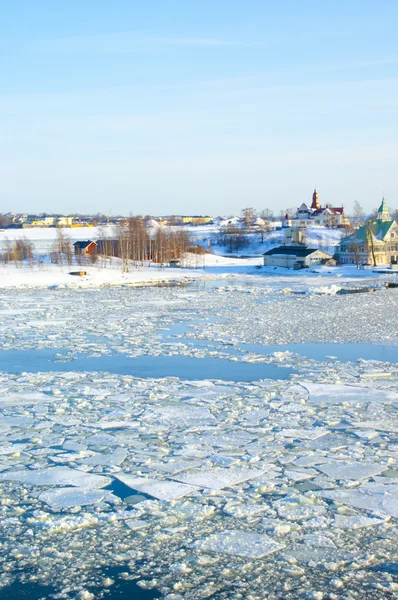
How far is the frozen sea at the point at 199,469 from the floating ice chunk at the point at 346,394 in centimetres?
4

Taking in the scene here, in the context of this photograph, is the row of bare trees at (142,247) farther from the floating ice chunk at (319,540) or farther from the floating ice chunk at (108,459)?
the floating ice chunk at (319,540)

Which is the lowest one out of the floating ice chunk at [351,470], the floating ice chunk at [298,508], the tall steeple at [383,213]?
the floating ice chunk at [351,470]

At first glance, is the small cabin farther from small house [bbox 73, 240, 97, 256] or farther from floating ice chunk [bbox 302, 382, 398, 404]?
floating ice chunk [bbox 302, 382, 398, 404]

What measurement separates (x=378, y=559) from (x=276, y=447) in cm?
252

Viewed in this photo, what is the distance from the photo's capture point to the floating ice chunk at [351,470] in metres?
6.14

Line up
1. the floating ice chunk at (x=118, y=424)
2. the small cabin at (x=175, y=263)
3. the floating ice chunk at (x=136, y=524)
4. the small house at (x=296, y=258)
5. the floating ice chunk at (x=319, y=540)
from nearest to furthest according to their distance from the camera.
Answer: the floating ice chunk at (x=319, y=540), the floating ice chunk at (x=136, y=524), the floating ice chunk at (x=118, y=424), the small house at (x=296, y=258), the small cabin at (x=175, y=263)

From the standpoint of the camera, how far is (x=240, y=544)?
15.7 ft

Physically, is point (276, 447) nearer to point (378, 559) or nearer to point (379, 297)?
point (378, 559)

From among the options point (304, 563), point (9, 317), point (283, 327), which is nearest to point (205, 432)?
point (304, 563)

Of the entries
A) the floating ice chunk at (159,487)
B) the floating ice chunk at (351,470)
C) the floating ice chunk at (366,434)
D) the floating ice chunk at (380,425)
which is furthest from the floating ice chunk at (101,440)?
the floating ice chunk at (380,425)

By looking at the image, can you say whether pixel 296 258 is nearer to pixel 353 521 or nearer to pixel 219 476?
pixel 219 476

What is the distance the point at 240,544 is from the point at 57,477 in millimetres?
2153

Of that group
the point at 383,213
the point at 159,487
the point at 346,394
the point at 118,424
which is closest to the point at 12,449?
the point at 118,424

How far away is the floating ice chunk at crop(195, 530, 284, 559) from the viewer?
468cm
